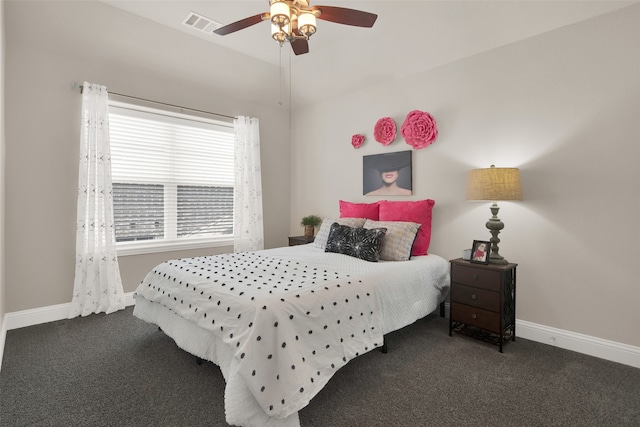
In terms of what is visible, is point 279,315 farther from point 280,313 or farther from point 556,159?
point 556,159

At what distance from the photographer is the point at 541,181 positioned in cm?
274

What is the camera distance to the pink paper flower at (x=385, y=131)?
3.71m

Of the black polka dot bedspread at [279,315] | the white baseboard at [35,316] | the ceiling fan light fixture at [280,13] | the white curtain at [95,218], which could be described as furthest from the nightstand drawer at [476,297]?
the white baseboard at [35,316]

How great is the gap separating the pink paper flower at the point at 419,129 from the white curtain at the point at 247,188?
6.69 ft

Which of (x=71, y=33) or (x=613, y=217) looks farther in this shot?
(x=71, y=33)

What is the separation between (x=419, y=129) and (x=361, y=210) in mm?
1060

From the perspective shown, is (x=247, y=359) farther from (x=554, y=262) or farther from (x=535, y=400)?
(x=554, y=262)

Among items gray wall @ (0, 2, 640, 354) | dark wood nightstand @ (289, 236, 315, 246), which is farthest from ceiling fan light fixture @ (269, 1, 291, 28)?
dark wood nightstand @ (289, 236, 315, 246)

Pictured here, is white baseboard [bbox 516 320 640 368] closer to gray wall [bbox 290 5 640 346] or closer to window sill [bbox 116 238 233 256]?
gray wall [bbox 290 5 640 346]

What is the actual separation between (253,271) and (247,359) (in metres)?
0.89

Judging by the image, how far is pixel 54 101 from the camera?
317 centimetres

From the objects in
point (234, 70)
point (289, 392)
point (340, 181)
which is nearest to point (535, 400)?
point (289, 392)

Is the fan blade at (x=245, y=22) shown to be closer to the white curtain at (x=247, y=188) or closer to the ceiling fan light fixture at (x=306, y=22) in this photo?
the ceiling fan light fixture at (x=306, y=22)

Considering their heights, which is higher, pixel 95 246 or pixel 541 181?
pixel 541 181
